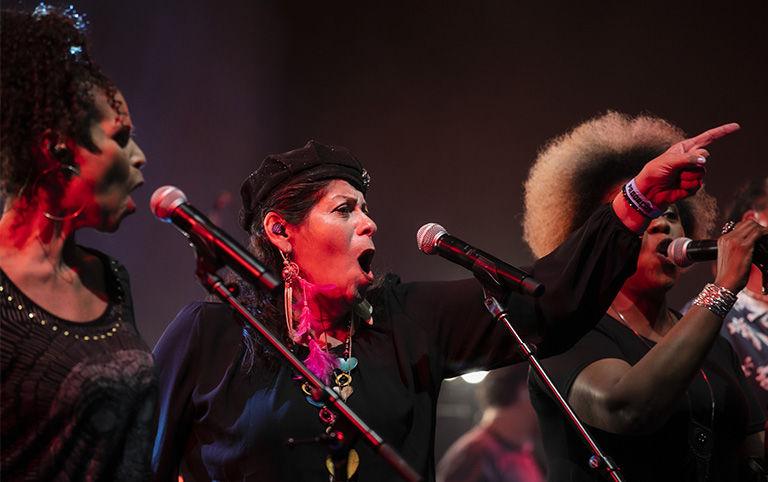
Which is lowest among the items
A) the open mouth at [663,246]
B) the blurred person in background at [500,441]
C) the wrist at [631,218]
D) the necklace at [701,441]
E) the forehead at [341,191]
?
the blurred person in background at [500,441]

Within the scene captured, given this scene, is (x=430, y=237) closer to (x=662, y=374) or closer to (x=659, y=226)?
(x=662, y=374)

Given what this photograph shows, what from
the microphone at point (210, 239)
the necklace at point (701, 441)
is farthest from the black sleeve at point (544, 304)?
the microphone at point (210, 239)

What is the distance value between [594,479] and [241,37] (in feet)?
9.36

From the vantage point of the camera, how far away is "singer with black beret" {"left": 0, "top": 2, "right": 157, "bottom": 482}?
1337mm

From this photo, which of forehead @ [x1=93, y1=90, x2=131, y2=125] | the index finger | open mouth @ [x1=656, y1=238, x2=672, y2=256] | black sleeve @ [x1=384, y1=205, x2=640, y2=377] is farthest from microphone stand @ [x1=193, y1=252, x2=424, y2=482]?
open mouth @ [x1=656, y1=238, x2=672, y2=256]

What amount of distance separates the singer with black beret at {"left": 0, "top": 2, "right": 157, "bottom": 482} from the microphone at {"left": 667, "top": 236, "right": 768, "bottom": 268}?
1.63 m

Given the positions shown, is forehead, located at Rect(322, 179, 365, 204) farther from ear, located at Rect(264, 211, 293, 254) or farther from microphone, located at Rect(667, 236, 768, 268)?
microphone, located at Rect(667, 236, 768, 268)

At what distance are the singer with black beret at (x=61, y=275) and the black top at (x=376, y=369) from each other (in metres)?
0.44

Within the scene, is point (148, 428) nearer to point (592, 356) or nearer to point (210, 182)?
point (592, 356)

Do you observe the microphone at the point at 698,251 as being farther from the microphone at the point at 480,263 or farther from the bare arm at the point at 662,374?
the microphone at the point at 480,263

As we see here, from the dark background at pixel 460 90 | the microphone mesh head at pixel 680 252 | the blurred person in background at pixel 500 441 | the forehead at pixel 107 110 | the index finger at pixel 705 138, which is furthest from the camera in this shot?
the blurred person in background at pixel 500 441

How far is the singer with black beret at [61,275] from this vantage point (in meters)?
1.34

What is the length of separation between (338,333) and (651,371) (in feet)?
2.89

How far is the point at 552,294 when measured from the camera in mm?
1994
